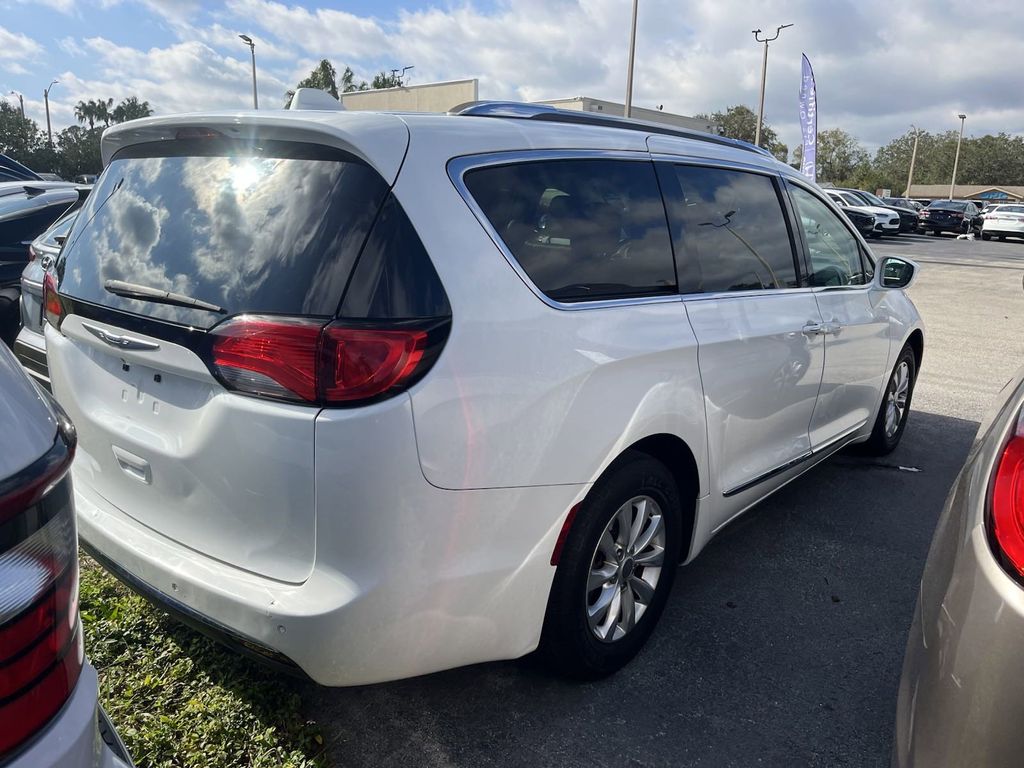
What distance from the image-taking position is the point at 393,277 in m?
2.01

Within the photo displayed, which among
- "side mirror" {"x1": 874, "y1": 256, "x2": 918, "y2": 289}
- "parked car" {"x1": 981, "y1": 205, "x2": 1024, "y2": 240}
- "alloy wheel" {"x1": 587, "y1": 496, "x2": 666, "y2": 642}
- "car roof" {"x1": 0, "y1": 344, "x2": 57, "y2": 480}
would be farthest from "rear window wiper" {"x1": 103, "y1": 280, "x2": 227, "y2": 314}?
"parked car" {"x1": 981, "y1": 205, "x2": 1024, "y2": 240}

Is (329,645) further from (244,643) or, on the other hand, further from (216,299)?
(216,299)

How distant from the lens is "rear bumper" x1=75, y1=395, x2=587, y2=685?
6.38 feet

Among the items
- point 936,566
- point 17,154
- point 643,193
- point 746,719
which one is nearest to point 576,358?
point 643,193

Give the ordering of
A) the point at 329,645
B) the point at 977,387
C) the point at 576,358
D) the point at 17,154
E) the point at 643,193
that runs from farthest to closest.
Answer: the point at 17,154
the point at 977,387
the point at 643,193
the point at 576,358
the point at 329,645

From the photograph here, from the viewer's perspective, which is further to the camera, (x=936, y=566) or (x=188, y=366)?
(x=188, y=366)

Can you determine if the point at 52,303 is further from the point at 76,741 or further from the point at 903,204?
the point at 903,204

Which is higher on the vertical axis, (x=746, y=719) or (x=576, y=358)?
(x=576, y=358)

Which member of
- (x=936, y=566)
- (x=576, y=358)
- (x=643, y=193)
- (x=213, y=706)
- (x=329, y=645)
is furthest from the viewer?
(x=643, y=193)

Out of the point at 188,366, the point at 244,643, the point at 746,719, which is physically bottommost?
the point at 746,719

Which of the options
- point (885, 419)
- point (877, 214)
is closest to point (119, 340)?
point (885, 419)

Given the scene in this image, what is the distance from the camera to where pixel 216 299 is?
212cm

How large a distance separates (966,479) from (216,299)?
6.09 ft

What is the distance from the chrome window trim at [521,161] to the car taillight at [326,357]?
0.36m
